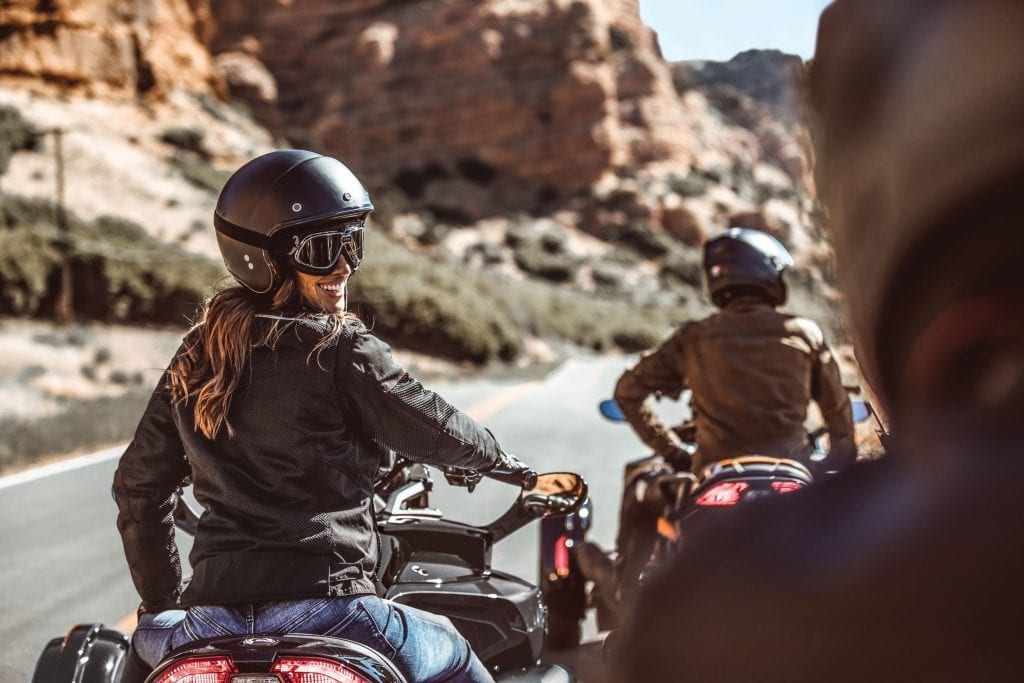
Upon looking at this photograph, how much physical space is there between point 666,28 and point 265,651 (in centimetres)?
148

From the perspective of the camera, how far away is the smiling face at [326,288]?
2492 mm

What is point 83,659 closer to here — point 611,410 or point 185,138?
point 611,410

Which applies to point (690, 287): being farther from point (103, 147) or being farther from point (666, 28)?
point (666, 28)

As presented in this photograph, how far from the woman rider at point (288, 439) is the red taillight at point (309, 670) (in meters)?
0.13

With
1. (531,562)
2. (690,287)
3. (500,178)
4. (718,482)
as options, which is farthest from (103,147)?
(718,482)

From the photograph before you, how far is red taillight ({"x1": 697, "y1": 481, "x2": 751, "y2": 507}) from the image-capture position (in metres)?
3.35

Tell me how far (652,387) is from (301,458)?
7.95ft

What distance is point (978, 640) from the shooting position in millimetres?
473

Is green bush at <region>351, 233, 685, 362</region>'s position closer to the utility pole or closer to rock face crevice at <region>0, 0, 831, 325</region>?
the utility pole

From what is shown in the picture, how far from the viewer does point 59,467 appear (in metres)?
9.99

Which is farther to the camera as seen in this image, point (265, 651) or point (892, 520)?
point (265, 651)

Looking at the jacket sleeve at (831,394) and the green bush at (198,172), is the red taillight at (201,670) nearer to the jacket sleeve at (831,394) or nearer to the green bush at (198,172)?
the jacket sleeve at (831,394)

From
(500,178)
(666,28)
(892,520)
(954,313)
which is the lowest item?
(892,520)

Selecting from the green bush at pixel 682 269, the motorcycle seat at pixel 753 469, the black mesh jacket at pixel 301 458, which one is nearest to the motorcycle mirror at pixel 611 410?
the motorcycle seat at pixel 753 469
